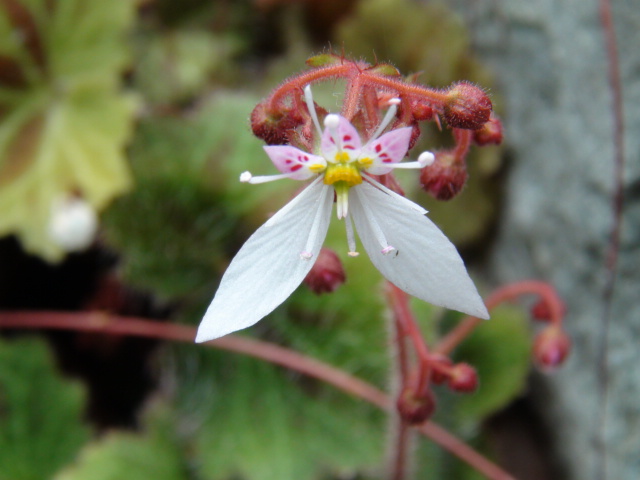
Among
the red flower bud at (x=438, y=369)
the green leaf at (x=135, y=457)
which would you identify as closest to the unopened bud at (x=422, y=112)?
the red flower bud at (x=438, y=369)

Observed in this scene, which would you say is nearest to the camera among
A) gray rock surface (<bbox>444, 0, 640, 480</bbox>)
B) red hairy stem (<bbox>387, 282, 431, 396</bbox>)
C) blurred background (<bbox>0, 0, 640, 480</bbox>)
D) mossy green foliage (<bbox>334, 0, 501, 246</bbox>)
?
red hairy stem (<bbox>387, 282, 431, 396</bbox>)

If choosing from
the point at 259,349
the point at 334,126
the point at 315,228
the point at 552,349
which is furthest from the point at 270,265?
the point at 259,349

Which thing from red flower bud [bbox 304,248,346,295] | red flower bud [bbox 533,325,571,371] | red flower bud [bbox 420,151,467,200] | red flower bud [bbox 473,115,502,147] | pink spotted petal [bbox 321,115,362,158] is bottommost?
red flower bud [bbox 533,325,571,371]

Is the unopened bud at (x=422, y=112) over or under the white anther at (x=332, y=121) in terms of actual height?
under

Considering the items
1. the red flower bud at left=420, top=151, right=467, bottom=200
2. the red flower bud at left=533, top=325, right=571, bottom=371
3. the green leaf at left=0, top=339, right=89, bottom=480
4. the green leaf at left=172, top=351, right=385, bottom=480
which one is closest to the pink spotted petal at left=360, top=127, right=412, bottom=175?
the red flower bud at left=420, top=151, right=467, bottom=200

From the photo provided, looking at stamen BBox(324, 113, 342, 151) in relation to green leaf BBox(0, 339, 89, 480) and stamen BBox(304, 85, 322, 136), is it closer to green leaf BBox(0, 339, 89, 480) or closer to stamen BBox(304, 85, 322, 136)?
stamen BBox(304, 85, 322, 136)

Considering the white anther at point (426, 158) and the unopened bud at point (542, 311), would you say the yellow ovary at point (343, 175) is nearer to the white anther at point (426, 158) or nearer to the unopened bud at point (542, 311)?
the white anther at point (426, 158)

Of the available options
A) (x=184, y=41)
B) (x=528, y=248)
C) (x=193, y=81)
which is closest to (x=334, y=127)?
(x=528, y=248)
